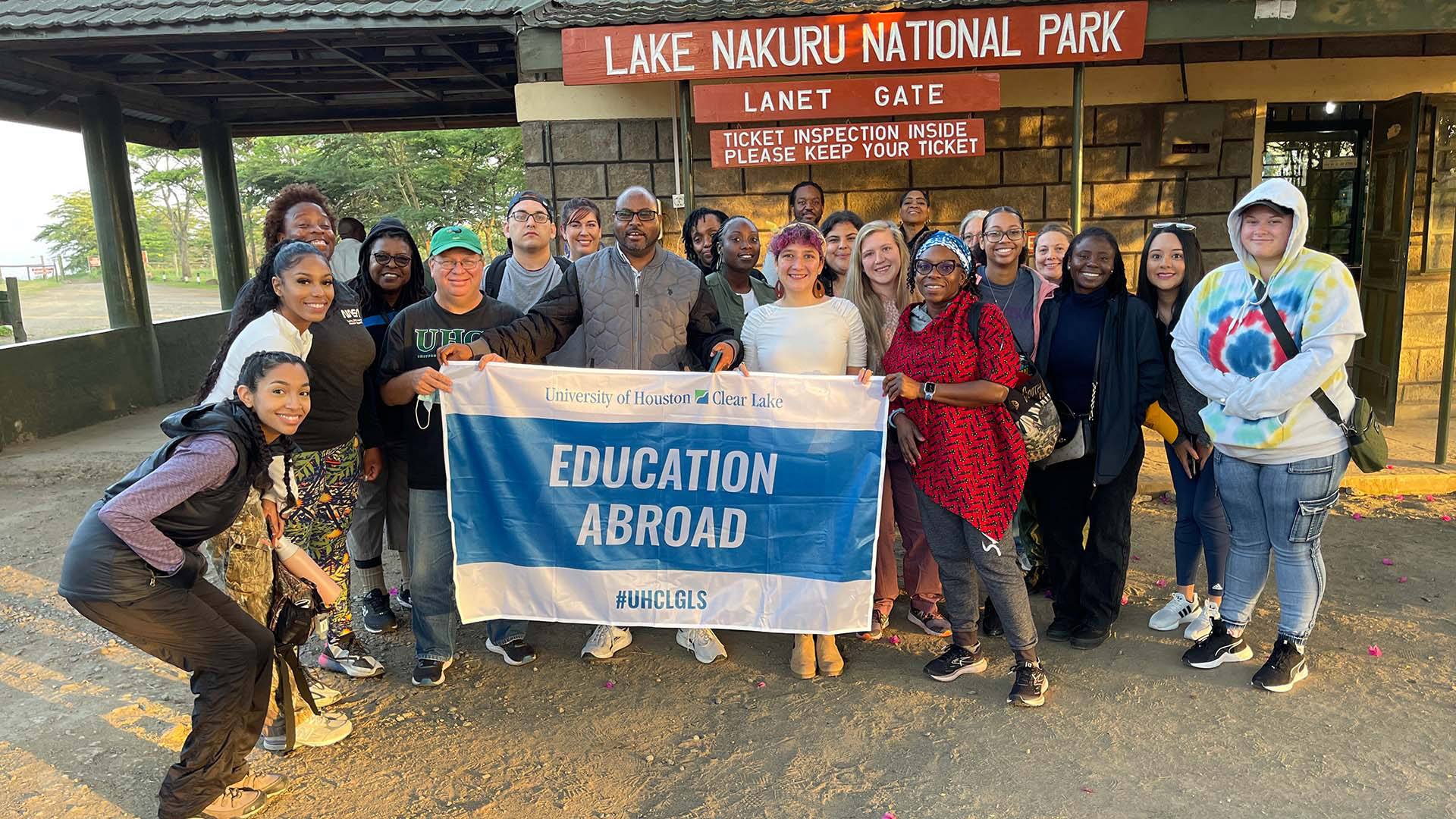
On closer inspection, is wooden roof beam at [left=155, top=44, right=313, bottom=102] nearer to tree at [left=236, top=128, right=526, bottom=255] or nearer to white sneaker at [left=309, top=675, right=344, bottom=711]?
white sneaker at [left=309, top=675, right=344, bottom=711]

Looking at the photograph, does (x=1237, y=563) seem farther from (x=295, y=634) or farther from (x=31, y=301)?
(x=31, y=301)

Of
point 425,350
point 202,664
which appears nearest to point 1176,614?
point 425,350

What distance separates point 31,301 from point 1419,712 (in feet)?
132

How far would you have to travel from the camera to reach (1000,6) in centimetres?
569

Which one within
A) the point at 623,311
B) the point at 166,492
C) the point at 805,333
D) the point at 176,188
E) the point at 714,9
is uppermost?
the point at 176,188

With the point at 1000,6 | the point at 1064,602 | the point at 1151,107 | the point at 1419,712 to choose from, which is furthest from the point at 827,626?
the point at 1151,107

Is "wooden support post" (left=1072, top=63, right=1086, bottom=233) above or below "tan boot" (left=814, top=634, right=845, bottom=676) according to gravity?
above

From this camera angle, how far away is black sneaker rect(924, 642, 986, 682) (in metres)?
3.73

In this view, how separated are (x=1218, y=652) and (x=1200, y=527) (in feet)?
1.84

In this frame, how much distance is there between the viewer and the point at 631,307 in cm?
389

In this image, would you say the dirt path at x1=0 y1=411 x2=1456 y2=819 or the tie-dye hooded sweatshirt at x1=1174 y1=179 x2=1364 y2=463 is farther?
the tie-dye hooded sweatshirt at x1=1174 y1=179 x2=1364 y2=463

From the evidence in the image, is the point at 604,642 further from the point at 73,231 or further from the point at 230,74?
the point at 73,231

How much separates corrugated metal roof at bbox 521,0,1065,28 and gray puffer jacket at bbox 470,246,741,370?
260 centimetres

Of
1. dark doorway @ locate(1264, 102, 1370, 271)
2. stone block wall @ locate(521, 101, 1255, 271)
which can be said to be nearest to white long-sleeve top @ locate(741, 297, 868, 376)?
stone block wall @ locate(521, 101, 1255, 271)
